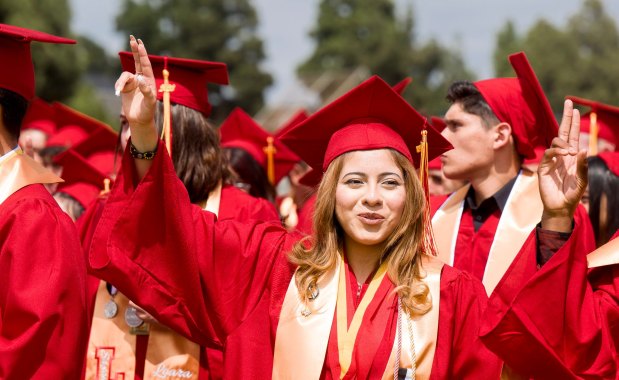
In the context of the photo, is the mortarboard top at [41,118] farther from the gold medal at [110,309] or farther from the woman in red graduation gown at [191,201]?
the gold medal at [110,309]

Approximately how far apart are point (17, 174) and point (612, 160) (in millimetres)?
3305

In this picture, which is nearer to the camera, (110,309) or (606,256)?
(606,256)

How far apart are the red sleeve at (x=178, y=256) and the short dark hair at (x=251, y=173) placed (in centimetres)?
307

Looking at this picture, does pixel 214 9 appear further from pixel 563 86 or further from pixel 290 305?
pixel 290 305

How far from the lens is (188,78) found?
15.2 ft

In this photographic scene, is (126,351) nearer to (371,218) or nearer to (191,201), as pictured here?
(191,201)

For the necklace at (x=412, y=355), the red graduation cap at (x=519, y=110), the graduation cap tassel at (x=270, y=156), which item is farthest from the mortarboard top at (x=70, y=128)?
the necklace at (x=412, y=355)

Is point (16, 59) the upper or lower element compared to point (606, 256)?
upper

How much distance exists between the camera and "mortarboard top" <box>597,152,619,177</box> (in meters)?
5.33

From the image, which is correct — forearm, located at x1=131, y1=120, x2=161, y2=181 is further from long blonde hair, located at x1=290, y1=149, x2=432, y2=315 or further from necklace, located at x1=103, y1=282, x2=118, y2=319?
necklace, located at x1=103, y1=282, x2=118, y2=319

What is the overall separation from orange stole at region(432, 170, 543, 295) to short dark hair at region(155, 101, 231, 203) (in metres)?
1.14

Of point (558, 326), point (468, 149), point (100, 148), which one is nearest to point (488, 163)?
point (468, 149)

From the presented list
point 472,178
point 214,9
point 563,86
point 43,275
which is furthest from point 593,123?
point 214,9

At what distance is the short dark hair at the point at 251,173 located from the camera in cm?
712
